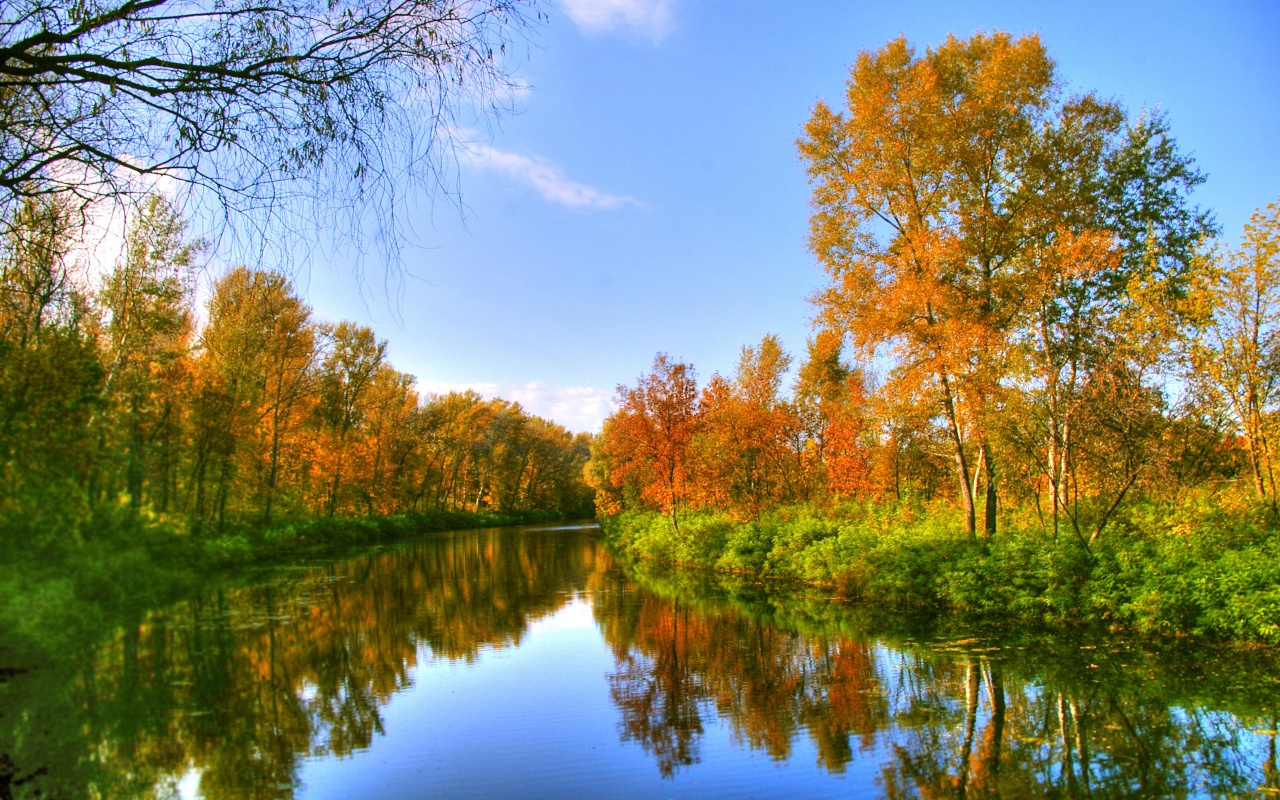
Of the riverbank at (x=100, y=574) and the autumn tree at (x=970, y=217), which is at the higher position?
the autumn tree at (x=970, y=217)

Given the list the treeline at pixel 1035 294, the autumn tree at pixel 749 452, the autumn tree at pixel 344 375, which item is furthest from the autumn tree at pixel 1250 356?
the autumn tree at pixel 344 375

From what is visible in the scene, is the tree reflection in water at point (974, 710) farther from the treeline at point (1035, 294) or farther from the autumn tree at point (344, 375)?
the autumn tree at point (344, 375)

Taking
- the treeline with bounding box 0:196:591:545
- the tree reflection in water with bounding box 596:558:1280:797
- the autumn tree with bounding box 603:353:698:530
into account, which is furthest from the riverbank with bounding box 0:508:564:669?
the autumn tree with bounding box 603:353:698:530

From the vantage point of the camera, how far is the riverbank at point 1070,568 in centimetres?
1165

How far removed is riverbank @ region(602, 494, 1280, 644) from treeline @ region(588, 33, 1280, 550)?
0.65m

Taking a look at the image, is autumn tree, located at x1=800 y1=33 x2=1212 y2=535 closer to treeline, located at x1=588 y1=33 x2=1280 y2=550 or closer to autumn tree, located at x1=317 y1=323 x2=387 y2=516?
treeline, located at x1=588 y1=33 x2=1280 y2=550

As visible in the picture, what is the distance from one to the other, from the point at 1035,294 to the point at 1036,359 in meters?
1.50

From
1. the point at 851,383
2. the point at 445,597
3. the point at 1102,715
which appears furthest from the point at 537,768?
the point at 851,383

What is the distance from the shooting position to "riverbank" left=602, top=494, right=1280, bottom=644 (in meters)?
11.6

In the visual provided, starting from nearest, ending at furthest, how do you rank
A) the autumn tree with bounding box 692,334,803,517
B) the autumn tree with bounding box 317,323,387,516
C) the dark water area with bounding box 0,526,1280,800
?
the dark water area with bounding box 0,526,1280,800, the autumn tree with bounding box 692,334,803,517, the autumn tree with bounding box 317,323,387,516

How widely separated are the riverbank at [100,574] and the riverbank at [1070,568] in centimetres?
1648

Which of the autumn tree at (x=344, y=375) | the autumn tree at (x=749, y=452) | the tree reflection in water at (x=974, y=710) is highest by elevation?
the autumn tree at (x=344, y=375)

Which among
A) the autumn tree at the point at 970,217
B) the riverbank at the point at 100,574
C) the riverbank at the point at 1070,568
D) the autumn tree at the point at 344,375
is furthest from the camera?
the autumn tree at the point at 344,375

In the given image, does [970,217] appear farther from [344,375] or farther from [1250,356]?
[344,375]
